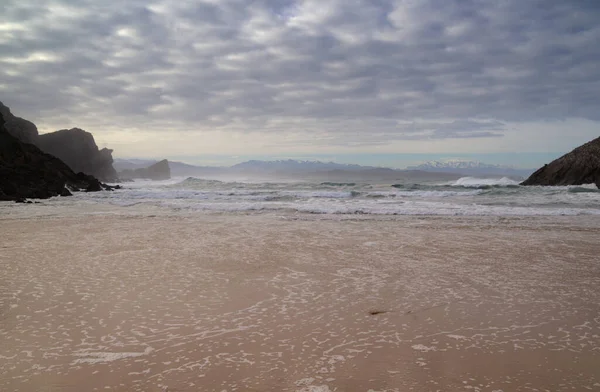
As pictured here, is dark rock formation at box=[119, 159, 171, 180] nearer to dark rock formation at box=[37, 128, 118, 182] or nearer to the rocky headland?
the rocky headland

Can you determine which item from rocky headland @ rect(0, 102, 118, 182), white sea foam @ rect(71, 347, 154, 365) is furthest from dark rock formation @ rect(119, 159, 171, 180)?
white sea foam @ rect(71, 347, 154, 365)

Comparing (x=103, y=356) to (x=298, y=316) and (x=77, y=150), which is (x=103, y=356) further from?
(x=77, y=150)

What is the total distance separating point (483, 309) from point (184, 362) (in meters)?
3.32

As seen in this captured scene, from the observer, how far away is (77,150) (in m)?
70.8

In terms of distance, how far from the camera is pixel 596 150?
104 ft

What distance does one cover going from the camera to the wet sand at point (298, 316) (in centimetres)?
294

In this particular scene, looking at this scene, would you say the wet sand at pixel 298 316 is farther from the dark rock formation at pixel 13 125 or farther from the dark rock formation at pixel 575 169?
the dark rock formation at pixel 13 125

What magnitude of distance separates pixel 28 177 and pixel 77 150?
52083mm

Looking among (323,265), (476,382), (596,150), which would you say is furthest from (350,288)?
(596,150)

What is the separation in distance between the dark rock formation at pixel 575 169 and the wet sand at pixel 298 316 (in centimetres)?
2735

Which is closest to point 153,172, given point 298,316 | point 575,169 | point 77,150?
point 77,150

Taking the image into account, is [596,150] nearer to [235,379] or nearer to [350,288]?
[350,288]

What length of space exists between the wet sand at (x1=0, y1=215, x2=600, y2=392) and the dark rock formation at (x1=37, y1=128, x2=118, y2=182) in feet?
231

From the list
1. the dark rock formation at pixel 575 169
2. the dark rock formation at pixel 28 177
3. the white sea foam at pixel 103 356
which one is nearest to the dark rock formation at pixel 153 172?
the dark rock formation at pixel 28 177
